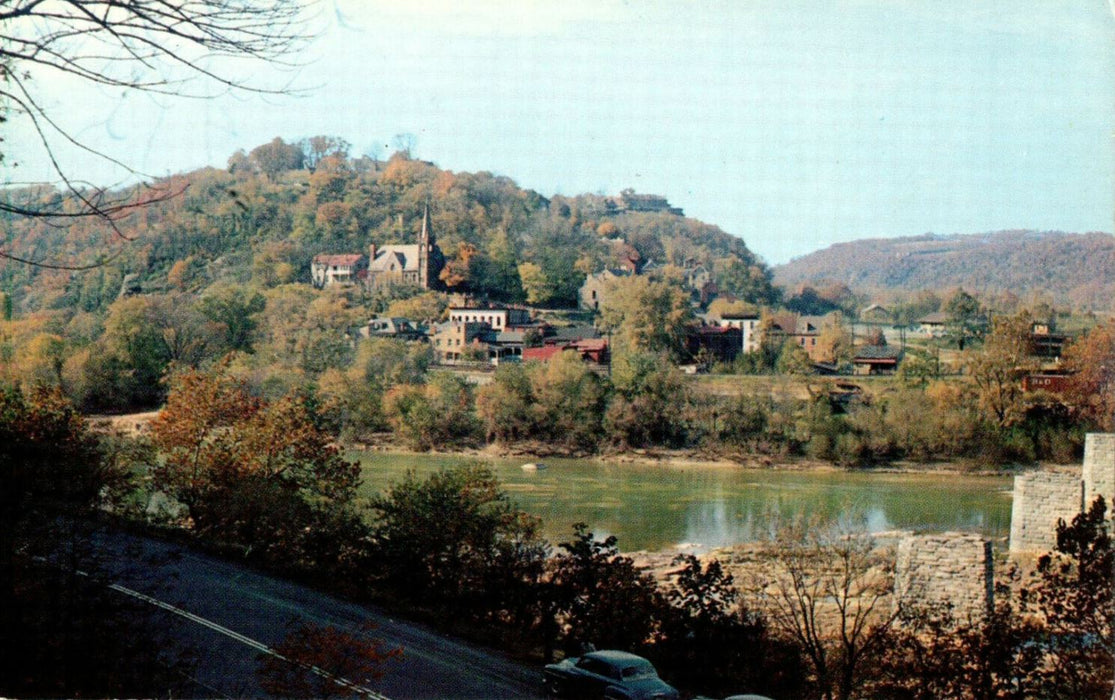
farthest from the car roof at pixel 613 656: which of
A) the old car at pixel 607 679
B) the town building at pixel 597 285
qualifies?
the town building at pixel 597 285

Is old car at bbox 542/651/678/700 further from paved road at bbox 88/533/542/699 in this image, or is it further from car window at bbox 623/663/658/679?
paved road at bbox 88/533/542/699

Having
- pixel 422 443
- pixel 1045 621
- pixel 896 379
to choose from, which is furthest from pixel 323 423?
pixel 1045 621

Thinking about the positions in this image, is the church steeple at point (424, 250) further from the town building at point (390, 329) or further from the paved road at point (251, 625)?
the paved road at point (251, 625)

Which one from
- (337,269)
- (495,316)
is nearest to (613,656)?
(495,316)

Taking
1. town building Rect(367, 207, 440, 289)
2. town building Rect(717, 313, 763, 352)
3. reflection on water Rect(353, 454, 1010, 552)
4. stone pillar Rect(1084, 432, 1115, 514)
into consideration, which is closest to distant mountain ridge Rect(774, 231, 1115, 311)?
town building Rect(717, 313, 763, 352)

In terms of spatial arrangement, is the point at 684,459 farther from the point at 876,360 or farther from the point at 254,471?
the point at 254,471

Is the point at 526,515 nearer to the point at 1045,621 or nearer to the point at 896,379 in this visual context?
the point at 896,379
